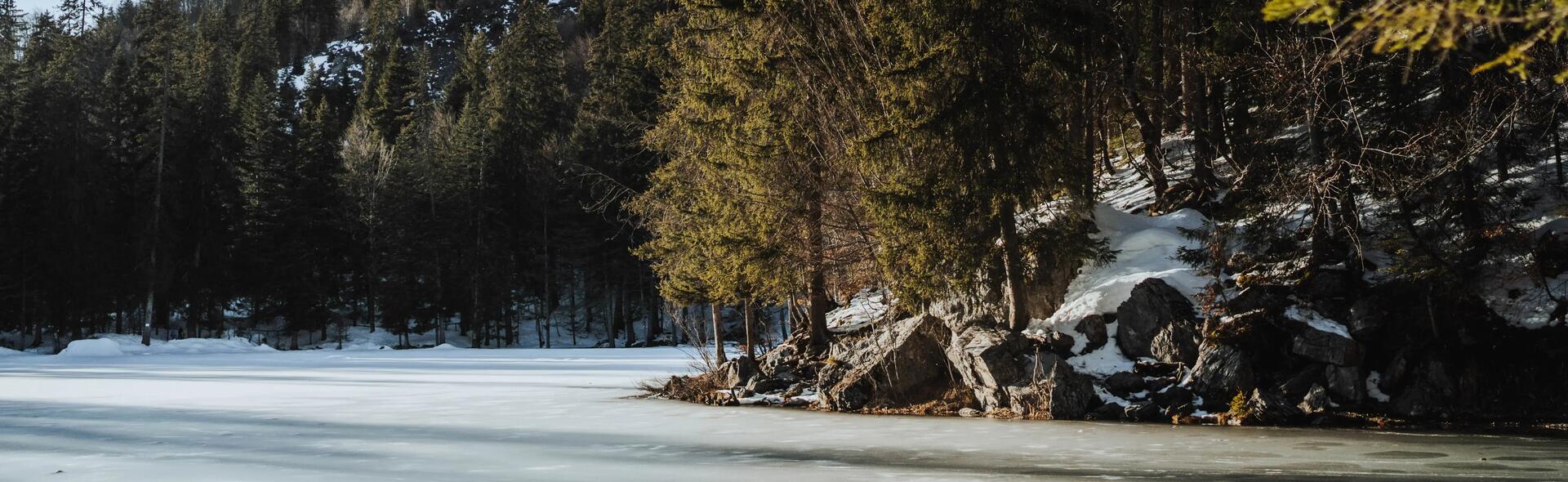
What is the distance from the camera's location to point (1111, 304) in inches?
626

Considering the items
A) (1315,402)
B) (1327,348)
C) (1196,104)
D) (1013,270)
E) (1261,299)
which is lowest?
(1315,402)

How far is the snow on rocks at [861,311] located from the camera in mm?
19359

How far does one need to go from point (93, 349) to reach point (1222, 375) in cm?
3916

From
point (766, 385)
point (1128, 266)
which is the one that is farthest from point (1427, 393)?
point (766, 385)

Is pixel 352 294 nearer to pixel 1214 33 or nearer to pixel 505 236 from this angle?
pixel 505 236

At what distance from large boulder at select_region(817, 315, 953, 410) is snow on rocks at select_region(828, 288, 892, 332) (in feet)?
3.52

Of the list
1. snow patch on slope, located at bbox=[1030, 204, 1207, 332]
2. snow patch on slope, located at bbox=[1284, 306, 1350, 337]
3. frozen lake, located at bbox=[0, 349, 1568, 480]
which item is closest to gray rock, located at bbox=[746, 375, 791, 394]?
frozen lake, located at bbox=[0, 349, 1568, 480]

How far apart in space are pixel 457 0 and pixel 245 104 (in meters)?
52.3

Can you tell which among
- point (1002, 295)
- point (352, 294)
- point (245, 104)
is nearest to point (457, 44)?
point (245, 104)

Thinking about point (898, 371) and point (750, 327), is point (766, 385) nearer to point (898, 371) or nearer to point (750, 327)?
point (898, 371)

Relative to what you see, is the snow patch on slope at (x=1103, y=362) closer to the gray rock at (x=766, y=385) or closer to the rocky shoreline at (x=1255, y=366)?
the rocky shoreline at (x=1255, y=366)

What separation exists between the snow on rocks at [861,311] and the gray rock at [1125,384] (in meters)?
4.49

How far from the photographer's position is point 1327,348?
14109 millimetres

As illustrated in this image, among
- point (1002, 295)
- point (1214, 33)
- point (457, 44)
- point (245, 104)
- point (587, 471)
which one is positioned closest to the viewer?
point (587, 471)
